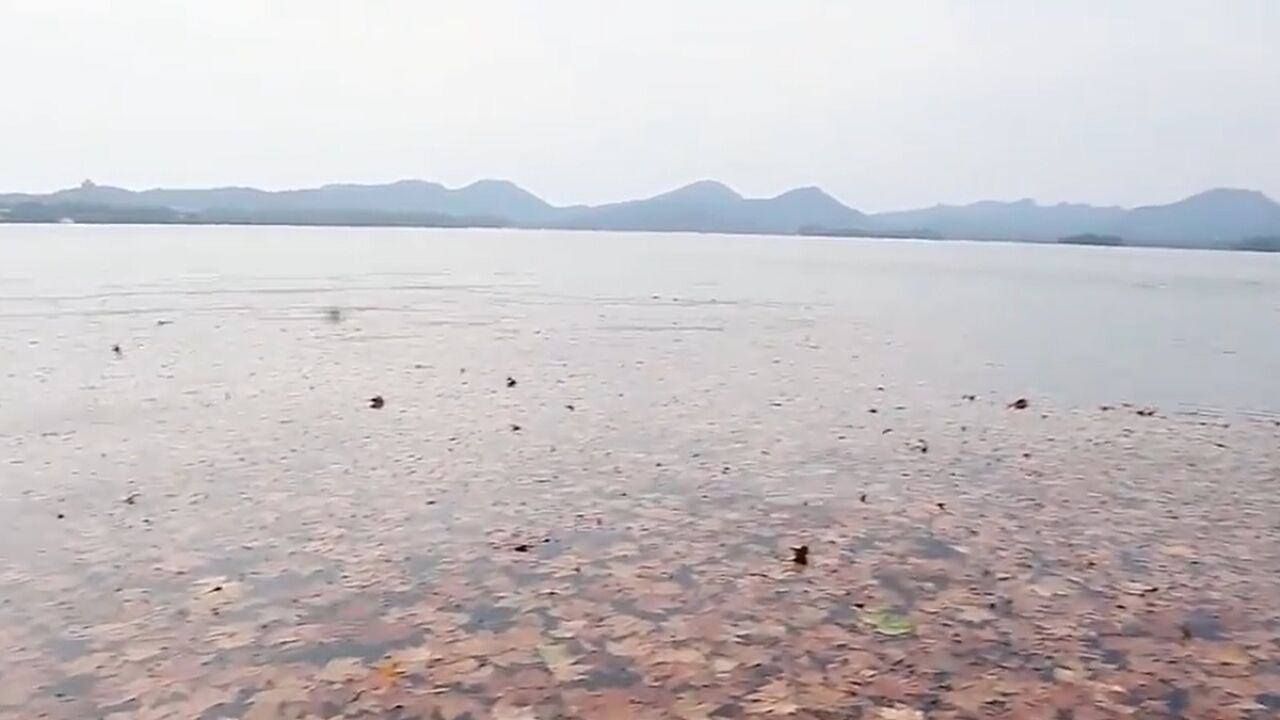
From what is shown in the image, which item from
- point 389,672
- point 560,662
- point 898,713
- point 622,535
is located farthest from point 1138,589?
point 389,672

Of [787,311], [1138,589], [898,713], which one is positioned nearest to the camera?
[898,713]

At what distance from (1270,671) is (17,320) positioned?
29.3m

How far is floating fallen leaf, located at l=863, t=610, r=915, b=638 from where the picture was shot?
23.4 ft

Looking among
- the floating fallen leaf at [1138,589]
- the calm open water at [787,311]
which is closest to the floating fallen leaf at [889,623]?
the floating fallen leaf at [1138,589]

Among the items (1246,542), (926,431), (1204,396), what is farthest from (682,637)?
(1204,396)

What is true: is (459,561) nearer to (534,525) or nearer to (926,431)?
(534,525)

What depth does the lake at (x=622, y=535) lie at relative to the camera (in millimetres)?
6281

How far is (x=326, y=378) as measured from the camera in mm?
18500

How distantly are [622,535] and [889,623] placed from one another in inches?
110

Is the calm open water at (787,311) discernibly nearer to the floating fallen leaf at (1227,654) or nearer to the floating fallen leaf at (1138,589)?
the floating fallen leaf at (1138,589)

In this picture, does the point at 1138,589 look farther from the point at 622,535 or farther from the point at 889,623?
the point at 622,535

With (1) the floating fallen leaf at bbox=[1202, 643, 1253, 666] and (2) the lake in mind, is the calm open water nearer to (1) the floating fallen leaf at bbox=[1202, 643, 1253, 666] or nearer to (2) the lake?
(2) the lake

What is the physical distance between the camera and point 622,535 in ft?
30.5

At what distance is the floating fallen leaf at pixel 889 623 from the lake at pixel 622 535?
0.12 ft
